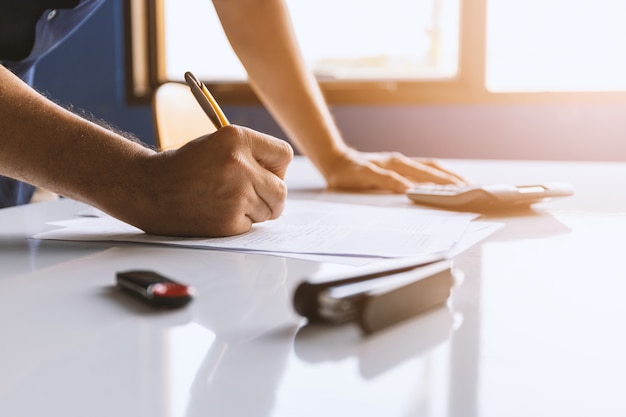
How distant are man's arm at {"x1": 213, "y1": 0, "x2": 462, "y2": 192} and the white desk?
672 millimetres

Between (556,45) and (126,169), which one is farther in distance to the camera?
(556,45)

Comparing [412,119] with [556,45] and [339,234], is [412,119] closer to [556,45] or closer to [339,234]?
[556,45]

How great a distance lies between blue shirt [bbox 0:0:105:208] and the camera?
1232 mm

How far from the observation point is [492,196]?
0.92 m

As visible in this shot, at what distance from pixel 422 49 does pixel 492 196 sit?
196 centimetres

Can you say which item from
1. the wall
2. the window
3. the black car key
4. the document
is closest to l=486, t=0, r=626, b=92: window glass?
the window

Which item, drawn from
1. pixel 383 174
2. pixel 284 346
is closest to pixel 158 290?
pixel 284 346

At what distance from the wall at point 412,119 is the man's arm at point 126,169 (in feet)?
5.50

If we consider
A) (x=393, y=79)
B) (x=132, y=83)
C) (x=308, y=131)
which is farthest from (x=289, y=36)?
(x=132, y=83)

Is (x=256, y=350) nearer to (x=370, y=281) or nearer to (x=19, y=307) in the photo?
(x=370, y=281)

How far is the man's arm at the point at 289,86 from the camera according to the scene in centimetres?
131

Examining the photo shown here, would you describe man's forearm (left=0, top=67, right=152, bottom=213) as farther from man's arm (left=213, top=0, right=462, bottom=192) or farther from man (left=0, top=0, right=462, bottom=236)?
man's arm (left=213, top=0, right=462, bottom=192)

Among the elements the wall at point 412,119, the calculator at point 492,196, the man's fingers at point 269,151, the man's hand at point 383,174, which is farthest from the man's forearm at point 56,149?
the wall at point 412,119

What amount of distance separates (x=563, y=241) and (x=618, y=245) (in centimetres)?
5
